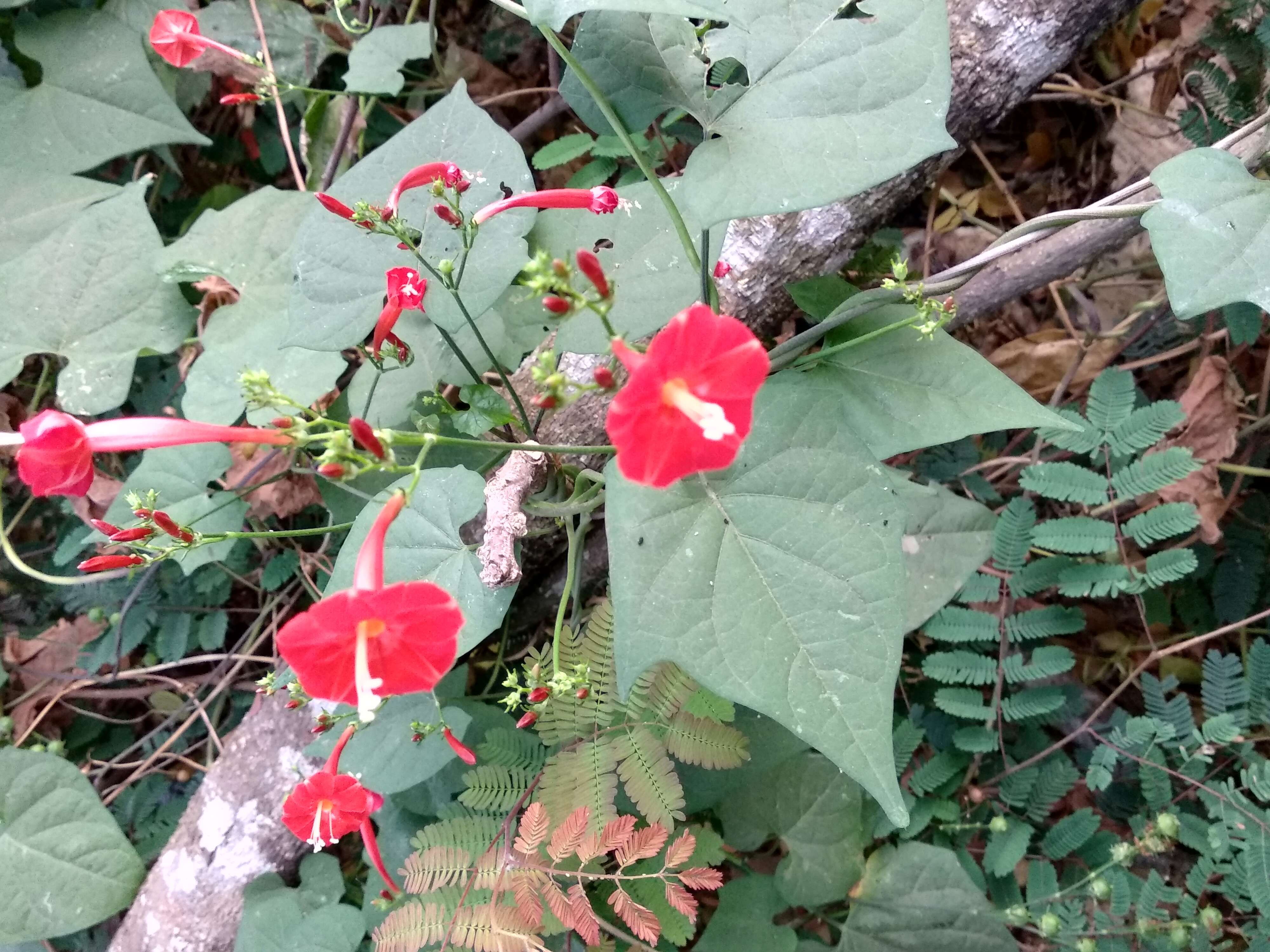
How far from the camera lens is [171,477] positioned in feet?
6.15

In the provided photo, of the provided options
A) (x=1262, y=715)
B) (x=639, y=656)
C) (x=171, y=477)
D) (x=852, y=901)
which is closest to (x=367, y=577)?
(x=639, y=656)

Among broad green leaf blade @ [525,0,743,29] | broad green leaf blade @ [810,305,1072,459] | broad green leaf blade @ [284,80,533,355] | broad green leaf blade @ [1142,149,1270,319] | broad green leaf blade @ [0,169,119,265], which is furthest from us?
broad green leaf blade @ [0,169,119,265]

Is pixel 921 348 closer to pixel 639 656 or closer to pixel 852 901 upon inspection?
pixel 639 656

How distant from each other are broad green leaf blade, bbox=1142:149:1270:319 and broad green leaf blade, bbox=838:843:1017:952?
4.20 feet

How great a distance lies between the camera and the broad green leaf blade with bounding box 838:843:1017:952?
1.72 metres

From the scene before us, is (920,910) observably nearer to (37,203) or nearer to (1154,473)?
(1154,473)

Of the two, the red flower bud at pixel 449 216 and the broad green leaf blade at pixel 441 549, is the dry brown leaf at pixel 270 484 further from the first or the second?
the red flower bud at pixel 449 216

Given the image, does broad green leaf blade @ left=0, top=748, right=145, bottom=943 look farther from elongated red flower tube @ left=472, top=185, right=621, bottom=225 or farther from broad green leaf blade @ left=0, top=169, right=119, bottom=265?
elongated red flower tube @ left=472, top=185, right=621, bottom=225

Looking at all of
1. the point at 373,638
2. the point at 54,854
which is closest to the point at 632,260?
the point at 373,638

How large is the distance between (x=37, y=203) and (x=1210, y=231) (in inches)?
103

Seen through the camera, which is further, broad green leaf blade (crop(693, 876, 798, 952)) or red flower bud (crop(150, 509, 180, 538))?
broad green leaf blade (crop(693, 876, 798, 952))

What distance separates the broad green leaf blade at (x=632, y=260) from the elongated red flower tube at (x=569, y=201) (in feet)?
0.32

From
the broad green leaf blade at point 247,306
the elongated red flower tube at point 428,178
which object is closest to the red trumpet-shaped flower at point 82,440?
the elongated red flower tube at point 428,178

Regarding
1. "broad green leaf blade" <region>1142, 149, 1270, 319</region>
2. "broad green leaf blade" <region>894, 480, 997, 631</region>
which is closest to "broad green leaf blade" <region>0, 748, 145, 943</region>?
"broad green leaf blade" <region>894, 480, 997, 631</region>
